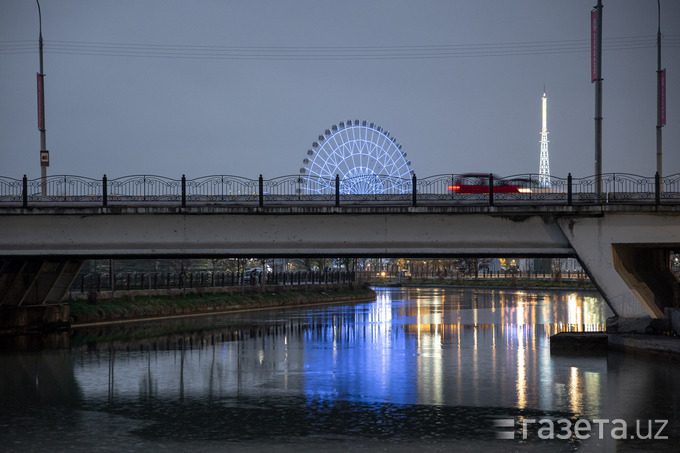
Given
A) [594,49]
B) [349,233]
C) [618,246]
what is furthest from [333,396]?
[594,49]

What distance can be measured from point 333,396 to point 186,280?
49367mm

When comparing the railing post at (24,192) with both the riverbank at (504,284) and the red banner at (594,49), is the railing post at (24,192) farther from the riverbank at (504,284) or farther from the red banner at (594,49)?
the riverbank at (504,284)

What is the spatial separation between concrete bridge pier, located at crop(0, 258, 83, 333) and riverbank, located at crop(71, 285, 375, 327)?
103 inches

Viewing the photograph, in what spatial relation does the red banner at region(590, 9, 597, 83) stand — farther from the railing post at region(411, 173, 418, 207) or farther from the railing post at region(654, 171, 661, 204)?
the railing post at region(411, 173, 418, 207)

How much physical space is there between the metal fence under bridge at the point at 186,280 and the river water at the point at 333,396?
2025 centimetres

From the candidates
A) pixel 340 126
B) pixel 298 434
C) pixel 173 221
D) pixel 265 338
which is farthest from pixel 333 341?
pixel 340 126

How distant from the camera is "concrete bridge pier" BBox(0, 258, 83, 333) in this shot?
135 ft

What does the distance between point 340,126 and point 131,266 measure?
5003cm

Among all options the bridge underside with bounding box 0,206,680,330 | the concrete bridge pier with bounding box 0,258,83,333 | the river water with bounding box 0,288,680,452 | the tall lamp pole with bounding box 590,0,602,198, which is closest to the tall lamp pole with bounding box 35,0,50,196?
the bridge underside with bounding box 0,206,680,330

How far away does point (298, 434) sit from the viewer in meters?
17.8

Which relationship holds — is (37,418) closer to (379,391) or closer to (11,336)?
(379,391)

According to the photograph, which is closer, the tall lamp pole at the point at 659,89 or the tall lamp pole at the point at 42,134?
the tall lamp pole at the point at 42,134

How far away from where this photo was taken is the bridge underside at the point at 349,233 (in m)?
33.3

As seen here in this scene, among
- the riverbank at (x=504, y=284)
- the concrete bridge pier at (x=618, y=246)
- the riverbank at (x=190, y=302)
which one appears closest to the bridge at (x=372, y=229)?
the concrete bridge pier at (x=618, y=246)
